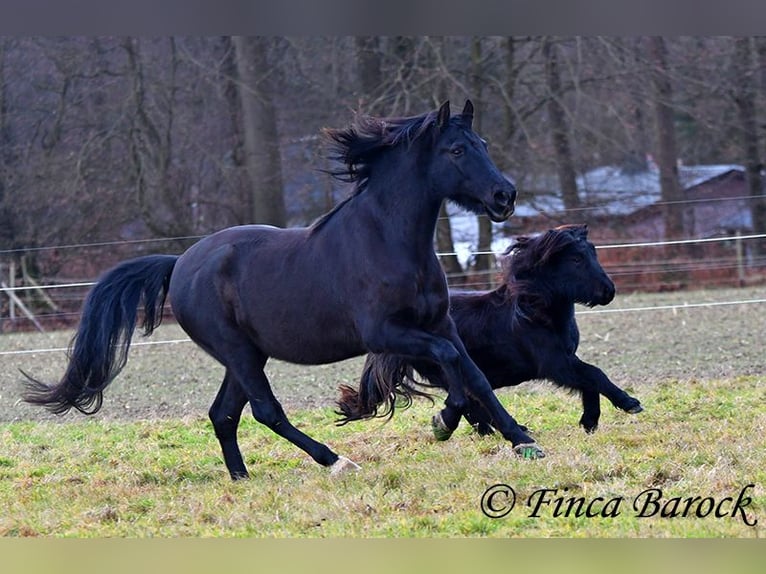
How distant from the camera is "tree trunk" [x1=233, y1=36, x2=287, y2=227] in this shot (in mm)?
20391

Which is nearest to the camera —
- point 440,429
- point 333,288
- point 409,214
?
point 409,214

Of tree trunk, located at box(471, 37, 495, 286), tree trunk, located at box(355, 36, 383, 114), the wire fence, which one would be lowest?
the wire fence

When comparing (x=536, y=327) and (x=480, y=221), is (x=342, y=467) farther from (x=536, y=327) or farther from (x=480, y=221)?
(x=480, y=221)

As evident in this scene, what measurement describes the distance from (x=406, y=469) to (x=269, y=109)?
15.8 meters

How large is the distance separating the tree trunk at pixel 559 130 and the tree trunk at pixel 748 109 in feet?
11.4

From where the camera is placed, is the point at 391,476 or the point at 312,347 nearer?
the point at 391,476

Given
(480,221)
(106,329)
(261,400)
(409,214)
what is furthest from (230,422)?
(480,221)

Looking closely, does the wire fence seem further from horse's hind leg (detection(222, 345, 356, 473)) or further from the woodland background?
horse's hind leg (detection(222, 345, 356, 473))

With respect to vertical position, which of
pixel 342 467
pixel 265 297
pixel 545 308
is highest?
pixel 265 297

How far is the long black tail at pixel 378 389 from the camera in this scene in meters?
6.09

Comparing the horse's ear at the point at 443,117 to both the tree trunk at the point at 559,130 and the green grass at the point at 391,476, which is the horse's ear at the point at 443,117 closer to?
the green grass at the point at 391,476

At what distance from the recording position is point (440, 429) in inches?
263

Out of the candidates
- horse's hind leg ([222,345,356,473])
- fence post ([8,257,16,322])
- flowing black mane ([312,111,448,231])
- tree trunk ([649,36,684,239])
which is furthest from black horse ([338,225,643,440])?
tree trunk ([649,36,684,239])

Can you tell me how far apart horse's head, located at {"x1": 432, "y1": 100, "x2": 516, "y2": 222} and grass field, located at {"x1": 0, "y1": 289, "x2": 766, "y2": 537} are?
4.27 feet
